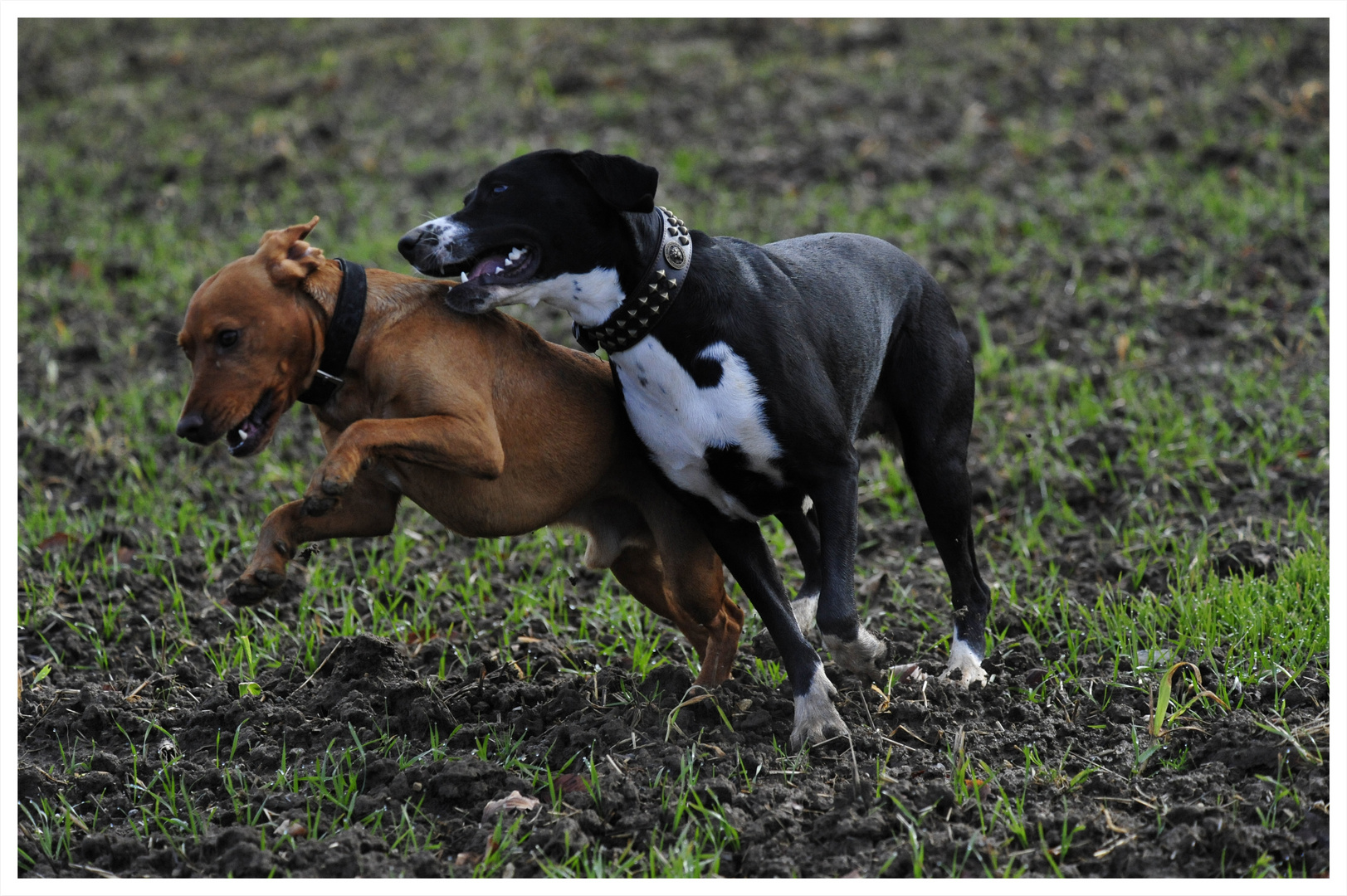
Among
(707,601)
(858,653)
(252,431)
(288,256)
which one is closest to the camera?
(252,431)

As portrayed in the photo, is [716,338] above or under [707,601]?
above

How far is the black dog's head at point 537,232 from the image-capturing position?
3.81m

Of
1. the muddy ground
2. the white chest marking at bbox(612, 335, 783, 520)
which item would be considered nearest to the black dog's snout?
the white chest marking at bbox(612, 335, 783, 520)

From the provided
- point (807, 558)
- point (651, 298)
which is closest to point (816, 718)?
point (807, 558)

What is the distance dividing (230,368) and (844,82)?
8181 millimetres

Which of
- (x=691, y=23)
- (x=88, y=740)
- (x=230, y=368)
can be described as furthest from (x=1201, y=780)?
(x=691, y=23)

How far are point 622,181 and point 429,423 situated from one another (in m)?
0.85

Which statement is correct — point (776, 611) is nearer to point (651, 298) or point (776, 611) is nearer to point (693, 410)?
point (693, 410)

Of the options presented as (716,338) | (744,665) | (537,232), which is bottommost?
(744,665)

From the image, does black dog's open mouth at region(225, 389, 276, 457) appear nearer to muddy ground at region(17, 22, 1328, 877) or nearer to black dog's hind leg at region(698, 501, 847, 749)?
muddy ground at region(17, 22, 1328, 877)

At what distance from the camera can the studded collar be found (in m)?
3.84

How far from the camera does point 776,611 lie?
166 inches

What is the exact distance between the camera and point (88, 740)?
432 cm

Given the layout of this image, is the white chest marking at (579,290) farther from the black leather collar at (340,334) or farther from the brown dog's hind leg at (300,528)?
the brown dog's hind leg at (300,528)
